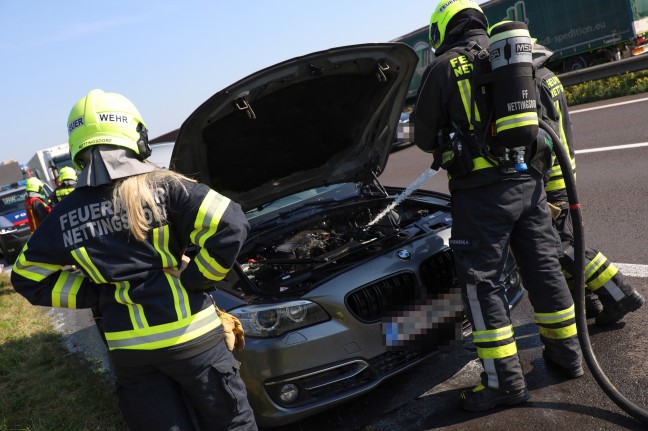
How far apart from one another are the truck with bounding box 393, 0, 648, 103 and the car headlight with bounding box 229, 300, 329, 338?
15630 mm

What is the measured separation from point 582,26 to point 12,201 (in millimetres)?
18014

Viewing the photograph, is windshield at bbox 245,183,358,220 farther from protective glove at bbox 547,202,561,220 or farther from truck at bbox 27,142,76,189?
truck at bbox 27,142,76,189

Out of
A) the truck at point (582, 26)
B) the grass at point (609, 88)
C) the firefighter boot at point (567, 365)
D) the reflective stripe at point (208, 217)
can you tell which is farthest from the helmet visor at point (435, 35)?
the truck at point (582, 26)

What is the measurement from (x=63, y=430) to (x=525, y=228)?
3.23 m

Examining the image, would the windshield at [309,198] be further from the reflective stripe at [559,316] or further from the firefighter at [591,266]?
the reflective stripe at [559,316]

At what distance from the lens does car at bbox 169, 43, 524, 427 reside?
3117 millimetres

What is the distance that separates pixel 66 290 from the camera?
8.05ft

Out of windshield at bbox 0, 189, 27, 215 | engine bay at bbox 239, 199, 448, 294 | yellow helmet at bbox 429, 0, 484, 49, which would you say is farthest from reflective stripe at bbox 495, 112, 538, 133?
windshield at bbox 0, 189, 27, 215

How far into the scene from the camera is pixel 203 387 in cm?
237

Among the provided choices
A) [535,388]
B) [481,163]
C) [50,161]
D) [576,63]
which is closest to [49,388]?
[535,388]

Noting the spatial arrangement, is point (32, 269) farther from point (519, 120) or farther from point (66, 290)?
point (519, 120)

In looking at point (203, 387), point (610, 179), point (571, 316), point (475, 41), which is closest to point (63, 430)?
→ point (203, 387)

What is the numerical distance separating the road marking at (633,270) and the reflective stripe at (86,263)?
372 centimetres

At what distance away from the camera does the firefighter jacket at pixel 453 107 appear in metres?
3.04
